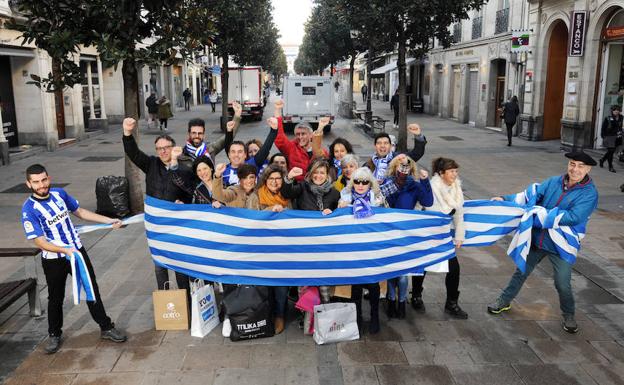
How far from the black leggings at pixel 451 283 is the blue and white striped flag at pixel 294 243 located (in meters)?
0.39

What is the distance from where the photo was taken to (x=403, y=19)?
55.7 ft

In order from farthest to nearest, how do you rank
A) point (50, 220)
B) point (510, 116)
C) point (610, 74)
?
point (510, 116) < point (610, 74) < point (50, 220)

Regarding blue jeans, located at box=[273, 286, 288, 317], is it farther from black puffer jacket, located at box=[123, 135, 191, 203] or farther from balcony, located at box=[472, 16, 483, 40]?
balcony, located at box=[472, 16, 483, 40]

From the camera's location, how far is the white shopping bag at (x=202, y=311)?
5.38 metres

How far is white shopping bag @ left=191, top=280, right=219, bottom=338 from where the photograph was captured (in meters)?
5.38

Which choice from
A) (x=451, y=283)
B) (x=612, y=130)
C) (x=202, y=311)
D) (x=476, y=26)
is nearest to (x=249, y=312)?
(x=202, y=311)

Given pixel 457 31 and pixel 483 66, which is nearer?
pixel 483 66

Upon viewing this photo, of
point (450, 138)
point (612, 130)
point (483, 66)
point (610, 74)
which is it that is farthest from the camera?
point (483, 66)

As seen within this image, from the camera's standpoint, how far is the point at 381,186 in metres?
5.71

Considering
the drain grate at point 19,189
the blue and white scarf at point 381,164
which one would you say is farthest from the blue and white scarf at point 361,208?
the drain grate at point 19,189

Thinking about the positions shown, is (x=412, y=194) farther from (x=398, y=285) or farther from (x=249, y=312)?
(x=249, y=312)

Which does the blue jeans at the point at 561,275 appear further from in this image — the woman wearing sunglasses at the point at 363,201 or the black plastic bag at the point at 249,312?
the black plastic bag at the point at 249,312

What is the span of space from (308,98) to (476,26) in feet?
32.8

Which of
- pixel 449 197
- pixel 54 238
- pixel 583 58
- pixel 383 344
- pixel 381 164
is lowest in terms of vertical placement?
pixel 383 344
